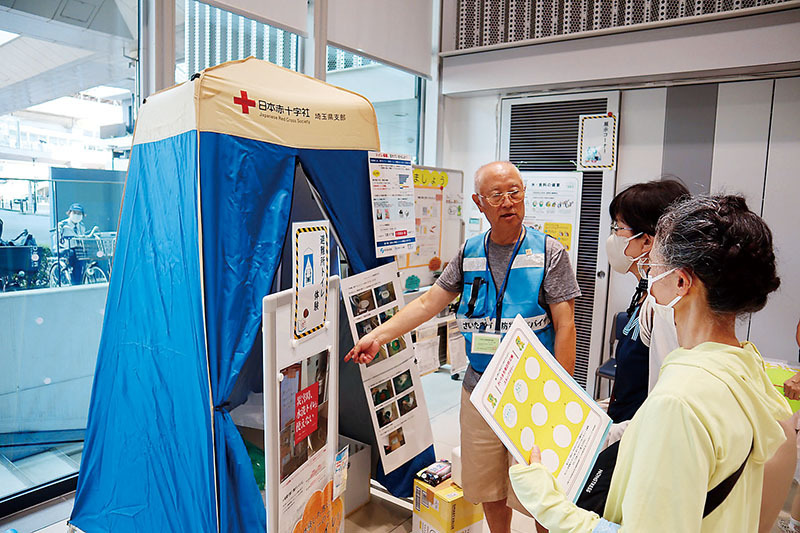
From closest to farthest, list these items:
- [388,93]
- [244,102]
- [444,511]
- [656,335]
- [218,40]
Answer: [656,335]
[244,102]
[444,511]
[218,40]
[388,93]

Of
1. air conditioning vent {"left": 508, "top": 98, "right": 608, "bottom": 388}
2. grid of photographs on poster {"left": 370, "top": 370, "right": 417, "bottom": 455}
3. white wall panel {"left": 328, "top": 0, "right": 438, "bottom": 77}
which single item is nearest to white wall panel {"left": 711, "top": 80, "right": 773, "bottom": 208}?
air conditioning vent {"left": 508, "top": 98, "right": 608, "bottom": 388}

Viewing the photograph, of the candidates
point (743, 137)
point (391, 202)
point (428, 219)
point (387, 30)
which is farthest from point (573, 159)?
point (391, 202)

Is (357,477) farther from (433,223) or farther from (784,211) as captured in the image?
(784,211)

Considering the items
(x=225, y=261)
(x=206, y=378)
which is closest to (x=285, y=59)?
(x=225, y=261)

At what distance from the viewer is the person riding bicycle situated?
2.52 meters

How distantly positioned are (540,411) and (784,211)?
3.09 m

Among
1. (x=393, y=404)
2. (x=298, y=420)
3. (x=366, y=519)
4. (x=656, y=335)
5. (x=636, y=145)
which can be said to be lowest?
(x=366, y=519)

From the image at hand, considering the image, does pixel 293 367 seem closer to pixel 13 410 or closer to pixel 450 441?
pixel 13 410

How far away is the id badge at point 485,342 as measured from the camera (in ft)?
6.56

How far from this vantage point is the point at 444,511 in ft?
7.30

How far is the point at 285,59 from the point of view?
3328 millimetres

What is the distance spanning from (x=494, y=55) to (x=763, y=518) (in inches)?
142

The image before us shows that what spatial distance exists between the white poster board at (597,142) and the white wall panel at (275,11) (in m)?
2.12

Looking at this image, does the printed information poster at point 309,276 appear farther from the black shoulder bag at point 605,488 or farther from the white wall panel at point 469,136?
the white wall panel at point 469,136
